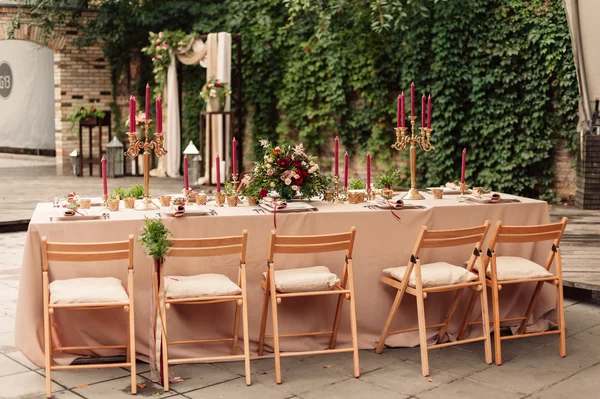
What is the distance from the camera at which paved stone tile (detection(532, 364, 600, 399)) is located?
4.19 meters

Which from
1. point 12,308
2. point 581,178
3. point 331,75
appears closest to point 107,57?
point 331,75

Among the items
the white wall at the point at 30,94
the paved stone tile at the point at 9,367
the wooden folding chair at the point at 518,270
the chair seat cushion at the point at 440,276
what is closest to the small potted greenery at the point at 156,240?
the paved stone tile at the point at 9,367

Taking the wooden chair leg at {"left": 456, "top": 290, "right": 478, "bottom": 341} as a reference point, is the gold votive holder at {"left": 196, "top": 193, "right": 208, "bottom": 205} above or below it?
above

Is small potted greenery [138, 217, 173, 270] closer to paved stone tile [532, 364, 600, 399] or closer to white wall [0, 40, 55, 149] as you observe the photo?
paved stone tile [532, 364, 600, 399]

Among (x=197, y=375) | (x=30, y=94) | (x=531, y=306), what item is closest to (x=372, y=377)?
(x=197, y=375)

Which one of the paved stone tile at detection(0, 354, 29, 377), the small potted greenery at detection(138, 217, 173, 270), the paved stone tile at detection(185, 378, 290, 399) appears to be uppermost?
the small potted greenery at detection(138, 217, 173, 270)

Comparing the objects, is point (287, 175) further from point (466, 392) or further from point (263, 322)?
point (466, 392)

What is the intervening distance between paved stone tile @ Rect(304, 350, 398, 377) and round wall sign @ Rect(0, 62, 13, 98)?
1641 cm

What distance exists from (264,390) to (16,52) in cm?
1669

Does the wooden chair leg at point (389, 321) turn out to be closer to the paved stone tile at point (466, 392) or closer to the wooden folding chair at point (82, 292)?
the paved stone tile at point (466, 392)

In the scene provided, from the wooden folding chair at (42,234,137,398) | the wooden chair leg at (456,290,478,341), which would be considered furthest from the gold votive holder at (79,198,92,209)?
the wooden chair leg at (456,290,478,341)

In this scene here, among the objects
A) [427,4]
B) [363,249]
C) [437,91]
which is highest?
[427,4]

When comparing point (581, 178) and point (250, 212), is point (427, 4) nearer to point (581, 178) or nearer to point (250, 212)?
point (581, 178)

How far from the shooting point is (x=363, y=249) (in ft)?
16.5
